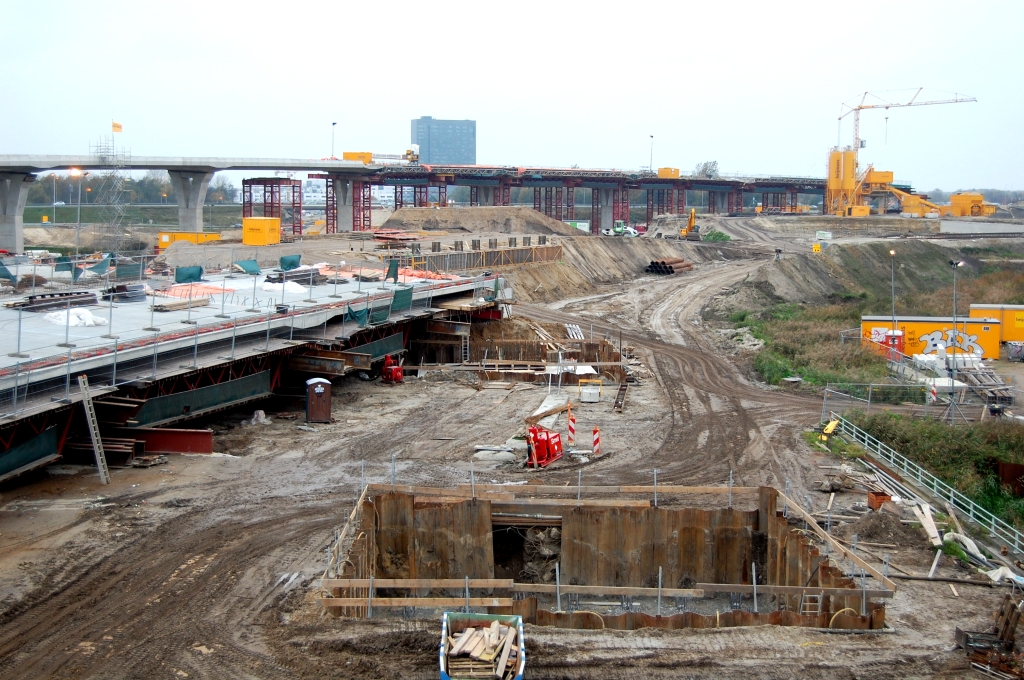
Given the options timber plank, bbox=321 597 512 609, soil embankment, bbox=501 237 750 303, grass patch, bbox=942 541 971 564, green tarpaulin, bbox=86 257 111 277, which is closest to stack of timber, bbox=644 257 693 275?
soil embankment, bbox=501 237 750 303

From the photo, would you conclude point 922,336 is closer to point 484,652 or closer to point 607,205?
point 484,652

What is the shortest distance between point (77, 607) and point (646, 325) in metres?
38.8

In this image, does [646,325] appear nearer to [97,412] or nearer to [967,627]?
[97,412]

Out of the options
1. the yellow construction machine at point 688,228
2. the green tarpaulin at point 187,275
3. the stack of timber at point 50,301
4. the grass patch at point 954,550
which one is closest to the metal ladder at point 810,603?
the grass patch at point 954,550

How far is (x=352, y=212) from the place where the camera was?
86188 millimetres

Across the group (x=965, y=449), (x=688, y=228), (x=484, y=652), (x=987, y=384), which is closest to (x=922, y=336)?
(x=987, y=384)

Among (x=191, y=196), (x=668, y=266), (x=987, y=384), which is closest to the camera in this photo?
(x=987, y=384)

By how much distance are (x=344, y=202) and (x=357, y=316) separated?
5445 cm

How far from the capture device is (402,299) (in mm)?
36906

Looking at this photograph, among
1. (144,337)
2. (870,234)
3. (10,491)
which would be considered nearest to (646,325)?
(144,337)

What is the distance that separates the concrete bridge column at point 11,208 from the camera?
2143 inches

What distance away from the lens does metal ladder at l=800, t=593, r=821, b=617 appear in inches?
645

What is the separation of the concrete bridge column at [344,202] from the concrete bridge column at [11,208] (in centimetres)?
3247

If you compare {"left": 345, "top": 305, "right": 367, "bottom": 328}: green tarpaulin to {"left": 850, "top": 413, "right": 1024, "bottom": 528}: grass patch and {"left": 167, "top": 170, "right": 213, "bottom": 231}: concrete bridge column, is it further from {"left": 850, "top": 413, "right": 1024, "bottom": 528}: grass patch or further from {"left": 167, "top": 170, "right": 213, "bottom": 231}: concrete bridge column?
{"left": 167, "top": 170, "right": 213, "bottom": 231}: concrete bridge column
